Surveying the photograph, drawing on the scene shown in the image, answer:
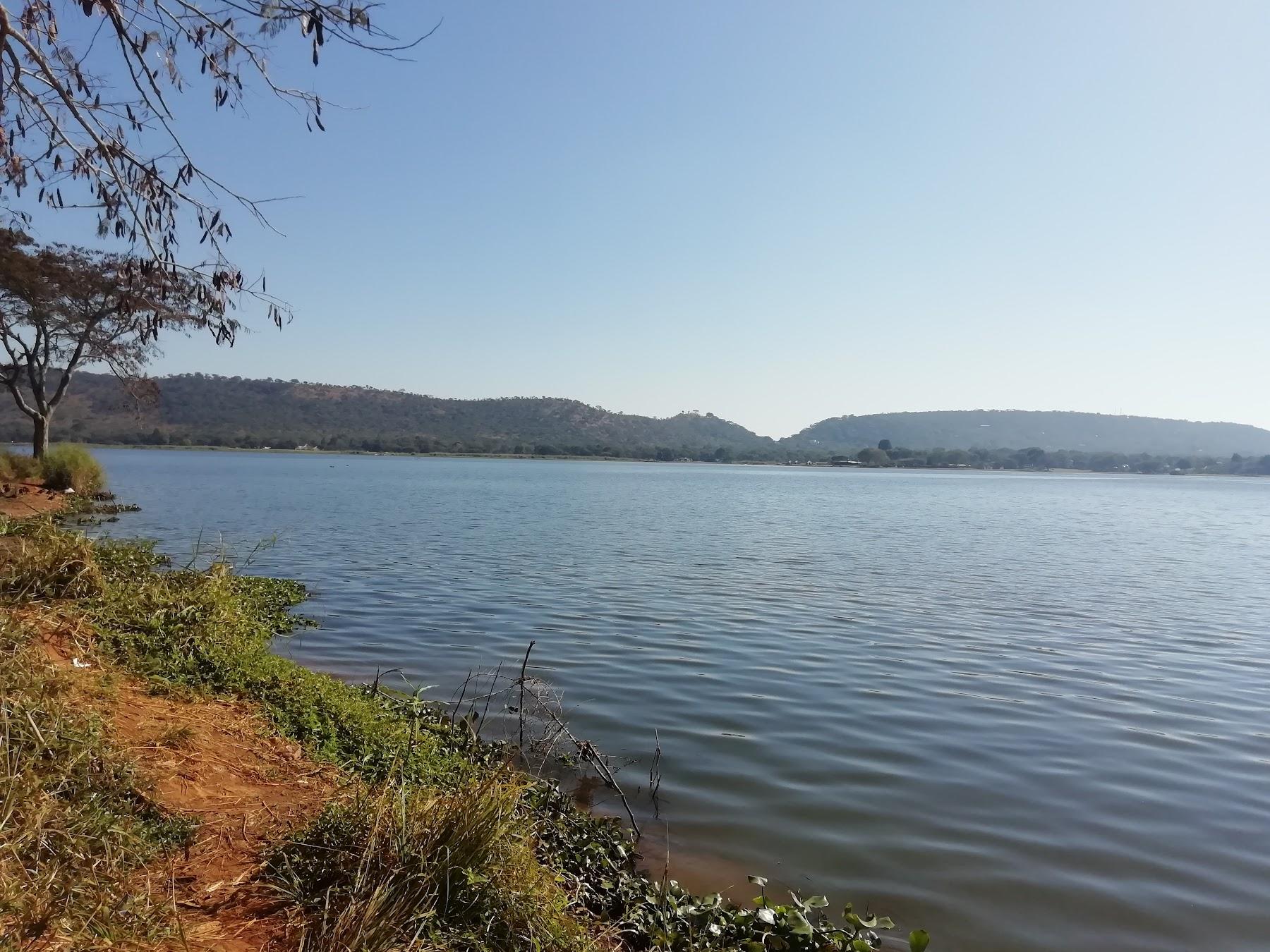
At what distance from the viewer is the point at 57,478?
1150 inches

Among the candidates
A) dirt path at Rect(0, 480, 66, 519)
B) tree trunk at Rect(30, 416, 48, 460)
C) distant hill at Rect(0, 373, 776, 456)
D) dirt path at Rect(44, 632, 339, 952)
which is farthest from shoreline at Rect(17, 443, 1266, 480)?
dirt path at Rect(44, 632, 339, 952)

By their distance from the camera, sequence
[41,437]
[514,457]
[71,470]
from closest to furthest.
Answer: [71,470] < [41,437] < [514,457]

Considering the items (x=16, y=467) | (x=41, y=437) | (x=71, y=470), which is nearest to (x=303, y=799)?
(x=16, y=467)

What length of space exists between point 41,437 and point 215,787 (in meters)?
32.4

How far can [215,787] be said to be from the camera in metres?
5.32

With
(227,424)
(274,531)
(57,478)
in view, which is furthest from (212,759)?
(227,424)

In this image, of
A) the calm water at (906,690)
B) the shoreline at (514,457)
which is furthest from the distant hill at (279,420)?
the calm water at (906,690)

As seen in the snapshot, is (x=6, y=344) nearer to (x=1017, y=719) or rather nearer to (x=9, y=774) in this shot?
(x=9, y=774)

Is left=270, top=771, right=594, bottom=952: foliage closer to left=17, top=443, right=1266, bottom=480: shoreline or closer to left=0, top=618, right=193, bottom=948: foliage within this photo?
left=0, top=618, right=193, bottom=948: foliage

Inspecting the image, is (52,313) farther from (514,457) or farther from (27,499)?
(514,457)

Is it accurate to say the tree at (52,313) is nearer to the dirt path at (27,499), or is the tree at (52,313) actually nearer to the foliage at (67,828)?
the dirt path at (27,499)

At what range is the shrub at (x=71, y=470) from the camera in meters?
29.2

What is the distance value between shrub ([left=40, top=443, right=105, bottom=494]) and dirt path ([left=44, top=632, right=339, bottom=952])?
1064 inches

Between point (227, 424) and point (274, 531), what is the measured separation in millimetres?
144654
